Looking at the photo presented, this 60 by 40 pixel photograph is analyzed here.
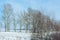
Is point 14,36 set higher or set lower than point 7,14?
lower

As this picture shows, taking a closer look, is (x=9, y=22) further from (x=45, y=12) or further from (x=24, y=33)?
(x=45, y=12)

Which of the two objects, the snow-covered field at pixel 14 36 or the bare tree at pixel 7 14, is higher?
the bare tree at pixel 7 14

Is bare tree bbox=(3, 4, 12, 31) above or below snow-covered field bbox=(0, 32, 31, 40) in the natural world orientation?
above

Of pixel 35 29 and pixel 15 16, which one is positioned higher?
pixel 15 16

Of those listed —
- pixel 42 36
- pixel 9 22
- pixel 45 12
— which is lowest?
pixel 42 36

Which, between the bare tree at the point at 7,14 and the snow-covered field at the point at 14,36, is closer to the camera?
the bare tree at the point at 7,14

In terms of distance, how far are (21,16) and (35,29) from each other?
885 millimetres

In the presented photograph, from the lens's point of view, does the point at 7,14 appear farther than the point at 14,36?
No

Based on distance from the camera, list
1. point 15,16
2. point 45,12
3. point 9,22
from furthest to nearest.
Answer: point 45,12, point 15,16, point 9,22

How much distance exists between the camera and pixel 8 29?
5500mm

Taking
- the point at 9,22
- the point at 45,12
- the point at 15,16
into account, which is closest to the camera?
the point at 9,22

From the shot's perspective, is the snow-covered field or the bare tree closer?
the bare tree

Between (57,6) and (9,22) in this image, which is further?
(57,6)

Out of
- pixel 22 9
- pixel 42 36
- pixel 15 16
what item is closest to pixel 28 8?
pixel 22 9
